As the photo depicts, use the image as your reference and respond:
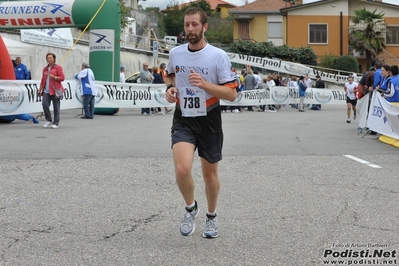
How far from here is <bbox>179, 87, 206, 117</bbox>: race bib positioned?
5.88 metres

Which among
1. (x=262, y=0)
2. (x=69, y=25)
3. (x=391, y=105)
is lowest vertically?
(x=391, y=105)

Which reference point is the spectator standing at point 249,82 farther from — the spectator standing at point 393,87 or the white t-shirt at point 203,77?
the white t-shirt at point 203,77

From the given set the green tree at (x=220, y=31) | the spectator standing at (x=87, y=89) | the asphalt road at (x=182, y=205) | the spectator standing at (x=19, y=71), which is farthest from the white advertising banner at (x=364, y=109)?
the green tree at (x=220, y=31)

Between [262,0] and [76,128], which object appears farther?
[262,0]

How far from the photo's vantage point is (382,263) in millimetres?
5180

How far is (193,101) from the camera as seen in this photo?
589 cm

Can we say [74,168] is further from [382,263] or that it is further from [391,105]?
[391,105]

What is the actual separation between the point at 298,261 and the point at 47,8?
1966 centimetres

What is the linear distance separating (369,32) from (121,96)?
41709mm

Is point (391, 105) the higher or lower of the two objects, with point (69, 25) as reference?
lower

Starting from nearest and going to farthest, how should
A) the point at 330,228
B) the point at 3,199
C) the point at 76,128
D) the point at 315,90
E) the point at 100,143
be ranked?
the point at 330,228 → the point at 3,199 → the point at 100,143 → the point at 76,128 → the point at 315,90

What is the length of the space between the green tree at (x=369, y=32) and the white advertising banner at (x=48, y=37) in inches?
1309

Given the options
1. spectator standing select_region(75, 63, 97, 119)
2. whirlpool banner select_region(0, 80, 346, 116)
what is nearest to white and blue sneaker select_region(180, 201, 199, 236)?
whirlpool banner select_region(0, 80, 346, 116)

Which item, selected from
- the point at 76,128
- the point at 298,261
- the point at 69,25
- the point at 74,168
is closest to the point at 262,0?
the point at 69,25
